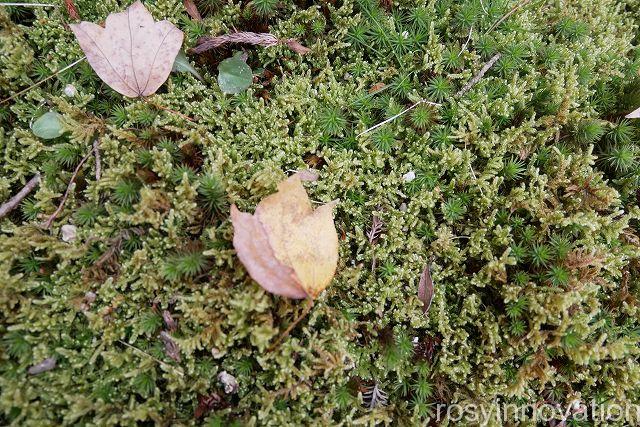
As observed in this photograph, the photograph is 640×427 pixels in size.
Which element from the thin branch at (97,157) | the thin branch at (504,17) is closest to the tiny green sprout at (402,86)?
the thin branch at (504,17)

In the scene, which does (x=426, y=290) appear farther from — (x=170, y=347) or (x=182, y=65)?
(x=182, y=65)

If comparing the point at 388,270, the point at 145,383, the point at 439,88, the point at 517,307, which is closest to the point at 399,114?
the point at 439,88

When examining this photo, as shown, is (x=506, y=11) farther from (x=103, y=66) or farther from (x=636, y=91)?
(x=103, y=66)

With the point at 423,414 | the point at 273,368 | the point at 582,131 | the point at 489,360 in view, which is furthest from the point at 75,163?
the point at 582,131

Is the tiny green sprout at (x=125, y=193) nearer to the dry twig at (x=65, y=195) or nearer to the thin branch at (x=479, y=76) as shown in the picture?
the dry twig at (x=65, y=195)

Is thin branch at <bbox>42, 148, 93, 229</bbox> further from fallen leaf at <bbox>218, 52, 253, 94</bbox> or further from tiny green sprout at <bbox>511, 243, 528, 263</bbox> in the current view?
tiny green sprout at <bbox>511, 243, 528, 263</bbox>
